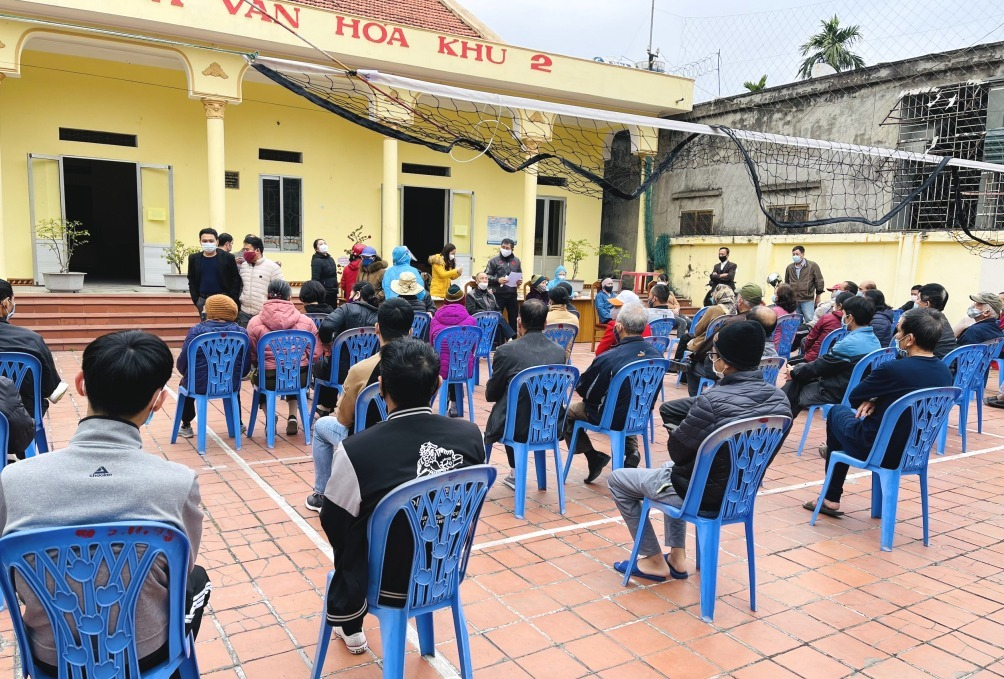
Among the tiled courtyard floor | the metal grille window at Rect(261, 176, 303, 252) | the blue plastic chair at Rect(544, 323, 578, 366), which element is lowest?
the tiled courtyard floor

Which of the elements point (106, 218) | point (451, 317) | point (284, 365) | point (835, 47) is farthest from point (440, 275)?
point (835, 47)

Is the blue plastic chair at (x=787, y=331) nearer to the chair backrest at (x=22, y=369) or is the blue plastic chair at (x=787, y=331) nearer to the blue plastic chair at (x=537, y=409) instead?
the blue plastic chair at (x=537, y=409)

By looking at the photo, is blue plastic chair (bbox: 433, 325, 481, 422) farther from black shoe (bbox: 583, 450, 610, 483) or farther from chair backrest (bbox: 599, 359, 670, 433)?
chair backrest (bbox: 599, 359, 670, 433)

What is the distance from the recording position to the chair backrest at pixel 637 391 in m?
4.31

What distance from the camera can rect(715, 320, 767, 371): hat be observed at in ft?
10.2

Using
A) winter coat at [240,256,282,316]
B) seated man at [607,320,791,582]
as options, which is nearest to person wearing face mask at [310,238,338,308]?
winter coat at [240,256,282,316]

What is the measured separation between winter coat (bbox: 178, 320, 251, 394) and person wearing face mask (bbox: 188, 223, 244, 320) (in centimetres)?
186

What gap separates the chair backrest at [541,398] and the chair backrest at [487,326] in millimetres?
3091

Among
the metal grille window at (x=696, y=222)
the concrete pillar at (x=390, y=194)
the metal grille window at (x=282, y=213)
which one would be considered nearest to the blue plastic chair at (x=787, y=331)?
the concrete pillar at (x=390, y=194)

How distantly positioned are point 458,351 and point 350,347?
97 cm

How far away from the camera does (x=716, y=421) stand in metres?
2.99

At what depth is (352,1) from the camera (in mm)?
13836

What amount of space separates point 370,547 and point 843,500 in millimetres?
3643

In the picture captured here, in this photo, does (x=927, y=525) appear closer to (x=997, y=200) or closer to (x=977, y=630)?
(x=977, y=630)
